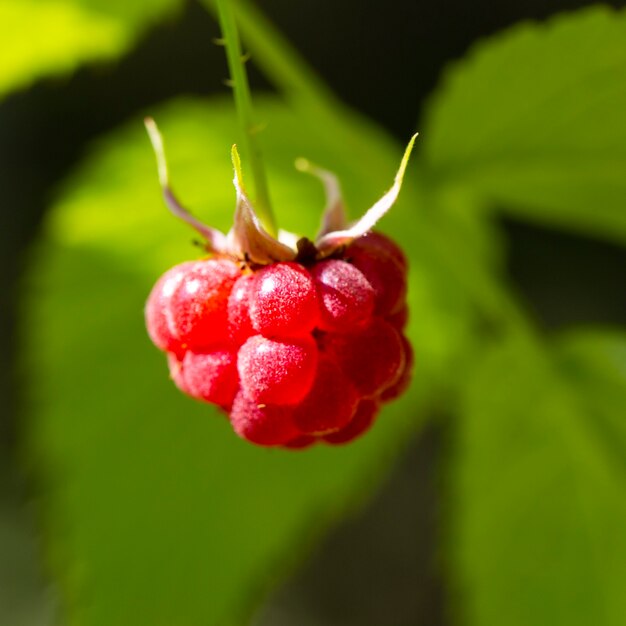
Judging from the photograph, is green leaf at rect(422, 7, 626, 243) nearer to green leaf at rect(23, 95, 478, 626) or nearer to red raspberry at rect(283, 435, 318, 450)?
green leaf at rect(23, 95, 478, 626)

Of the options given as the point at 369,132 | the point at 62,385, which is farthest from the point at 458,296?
the point at 62,385

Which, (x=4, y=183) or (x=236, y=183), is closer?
(x=236, y=183)

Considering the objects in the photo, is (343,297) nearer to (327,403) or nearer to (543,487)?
(327,403)

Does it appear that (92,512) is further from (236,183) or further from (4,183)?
(4,183)

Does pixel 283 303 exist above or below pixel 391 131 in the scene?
below

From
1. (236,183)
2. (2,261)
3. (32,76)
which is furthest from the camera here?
(2,261)

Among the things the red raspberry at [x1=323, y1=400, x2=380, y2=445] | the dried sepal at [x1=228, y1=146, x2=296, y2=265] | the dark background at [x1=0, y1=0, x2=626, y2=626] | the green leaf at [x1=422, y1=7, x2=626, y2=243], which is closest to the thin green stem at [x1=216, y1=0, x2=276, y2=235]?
the dried sepal at [x1=228, y1=146, x2=296, y2=265]

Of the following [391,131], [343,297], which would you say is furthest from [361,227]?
[391,131]
